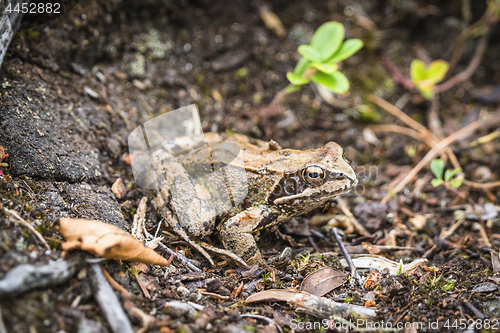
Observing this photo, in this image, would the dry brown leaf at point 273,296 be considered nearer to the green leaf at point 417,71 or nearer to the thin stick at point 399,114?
the thin stick at point 399,114

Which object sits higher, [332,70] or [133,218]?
[332,70]

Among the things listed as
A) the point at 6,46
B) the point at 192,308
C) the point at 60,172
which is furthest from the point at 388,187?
the point at 6,46

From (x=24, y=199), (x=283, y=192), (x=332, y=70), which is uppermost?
(x=332, y=70)

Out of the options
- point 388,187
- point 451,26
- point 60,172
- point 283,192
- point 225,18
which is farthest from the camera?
point 451,26

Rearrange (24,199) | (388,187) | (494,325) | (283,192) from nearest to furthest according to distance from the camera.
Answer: (494,325), (24,199), (283,192), (388,187)

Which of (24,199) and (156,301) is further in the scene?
(24,199)

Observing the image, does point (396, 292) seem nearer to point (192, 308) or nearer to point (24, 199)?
point (192, 308)

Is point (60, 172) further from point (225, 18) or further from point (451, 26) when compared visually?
point (451, 26)

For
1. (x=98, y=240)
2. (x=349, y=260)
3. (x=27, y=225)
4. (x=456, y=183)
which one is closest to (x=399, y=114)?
(x=456, y=183)

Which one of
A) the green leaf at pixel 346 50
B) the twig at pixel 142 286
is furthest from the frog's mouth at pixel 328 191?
the twig at pixel 142 286
